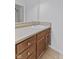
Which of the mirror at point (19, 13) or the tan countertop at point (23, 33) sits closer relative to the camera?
the tan countertop at point (23, 33)

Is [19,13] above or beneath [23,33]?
above

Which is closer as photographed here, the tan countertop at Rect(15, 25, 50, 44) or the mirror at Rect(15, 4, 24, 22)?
the tan countertop at Rect(15, 25, 50, 44)

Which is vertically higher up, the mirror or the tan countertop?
the mirror

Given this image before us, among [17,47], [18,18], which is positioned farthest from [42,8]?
[17,47]

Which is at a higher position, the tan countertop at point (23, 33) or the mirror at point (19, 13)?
the mirror at point (19, 13)

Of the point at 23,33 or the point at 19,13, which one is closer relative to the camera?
Answer: the point at 23,33

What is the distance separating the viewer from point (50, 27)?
3.16 m
